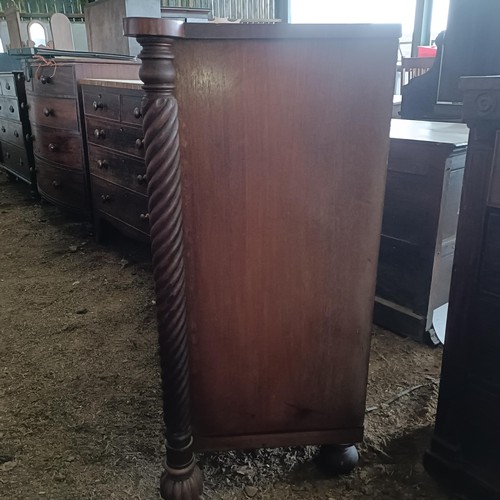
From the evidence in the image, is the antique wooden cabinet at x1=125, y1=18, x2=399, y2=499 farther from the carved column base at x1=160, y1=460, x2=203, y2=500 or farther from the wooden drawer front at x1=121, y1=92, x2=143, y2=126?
the wooden drawer front at x1=121, y1=92, x2=143, y2=126

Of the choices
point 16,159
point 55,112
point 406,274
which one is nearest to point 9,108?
point 16,159

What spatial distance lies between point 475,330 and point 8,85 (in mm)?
3468

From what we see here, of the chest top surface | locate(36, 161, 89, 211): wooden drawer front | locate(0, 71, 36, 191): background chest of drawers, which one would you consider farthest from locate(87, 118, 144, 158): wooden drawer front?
locate(0, 71, 36, 191): background chest of drawers

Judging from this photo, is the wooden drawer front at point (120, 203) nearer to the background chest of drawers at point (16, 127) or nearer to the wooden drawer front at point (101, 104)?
the wooden drawer front at point (101, 104)

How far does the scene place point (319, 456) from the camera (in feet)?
3.73

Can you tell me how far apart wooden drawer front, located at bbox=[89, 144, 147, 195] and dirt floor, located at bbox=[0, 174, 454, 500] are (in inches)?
17.1

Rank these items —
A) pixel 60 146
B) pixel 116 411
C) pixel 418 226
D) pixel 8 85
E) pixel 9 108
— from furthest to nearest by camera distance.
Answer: pixel 9 108, pixel 8 85, pixel 60 146, pixel 418 226, pixel 116 411

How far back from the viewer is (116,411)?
1352mm

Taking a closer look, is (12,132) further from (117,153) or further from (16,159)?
(117,153)

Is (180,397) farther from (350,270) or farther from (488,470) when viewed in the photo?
(488,470)

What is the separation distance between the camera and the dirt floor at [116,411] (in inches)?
43.1

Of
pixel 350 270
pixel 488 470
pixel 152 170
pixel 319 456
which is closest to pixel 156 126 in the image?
pixel 152 170

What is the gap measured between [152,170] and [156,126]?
0.24 feet

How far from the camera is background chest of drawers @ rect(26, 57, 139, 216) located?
2467 millimetres
